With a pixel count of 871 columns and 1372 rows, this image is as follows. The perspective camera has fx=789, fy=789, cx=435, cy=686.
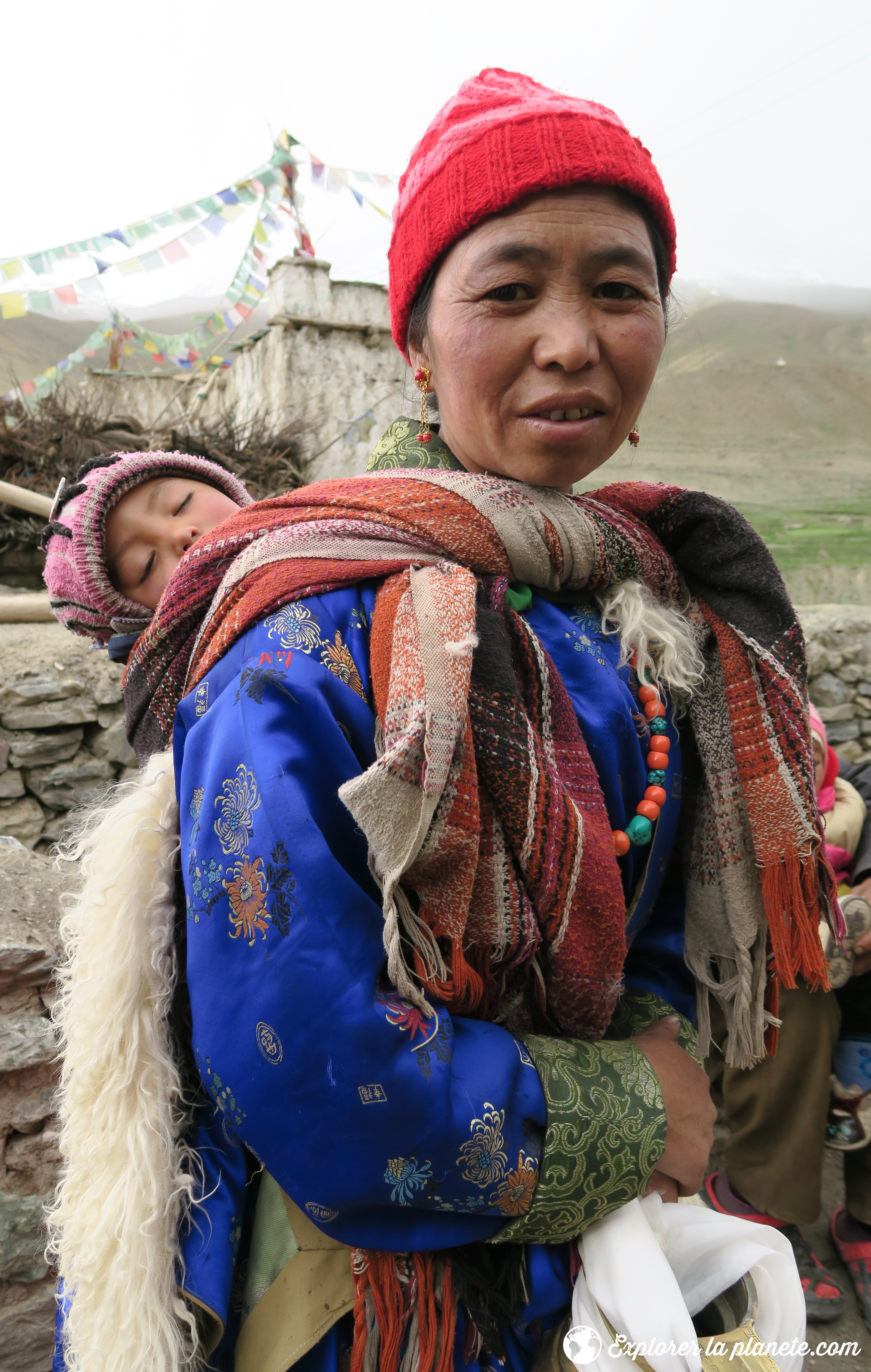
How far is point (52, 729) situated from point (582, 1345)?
3969 mm

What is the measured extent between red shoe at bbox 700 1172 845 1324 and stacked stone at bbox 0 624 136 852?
332cm

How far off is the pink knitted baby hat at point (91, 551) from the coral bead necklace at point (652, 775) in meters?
1.39

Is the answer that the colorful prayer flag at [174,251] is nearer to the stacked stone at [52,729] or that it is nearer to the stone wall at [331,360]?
the stone wall at [331,360]

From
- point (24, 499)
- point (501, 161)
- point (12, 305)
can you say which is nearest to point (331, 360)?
point (12, 305)

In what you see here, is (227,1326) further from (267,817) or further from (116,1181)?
(267,817)

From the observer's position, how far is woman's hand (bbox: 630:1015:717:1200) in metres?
0.94

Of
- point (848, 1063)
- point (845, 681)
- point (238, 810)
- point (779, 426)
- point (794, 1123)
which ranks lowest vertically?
point (794, 1123)

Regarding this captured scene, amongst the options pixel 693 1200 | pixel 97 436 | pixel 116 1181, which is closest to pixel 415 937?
pixel 116 1181

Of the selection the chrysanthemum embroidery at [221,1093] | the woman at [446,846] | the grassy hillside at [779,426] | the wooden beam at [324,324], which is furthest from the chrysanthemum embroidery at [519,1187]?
the grassy hillside at [779,426]

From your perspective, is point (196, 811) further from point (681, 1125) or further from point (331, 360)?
point (331, 360)

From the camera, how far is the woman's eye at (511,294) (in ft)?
3.33

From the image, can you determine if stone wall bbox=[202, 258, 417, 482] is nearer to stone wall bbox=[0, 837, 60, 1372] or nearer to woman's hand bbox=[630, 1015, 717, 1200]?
stone wall bbox=[0, 837, 60, 1372]

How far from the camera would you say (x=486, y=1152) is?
782 mm

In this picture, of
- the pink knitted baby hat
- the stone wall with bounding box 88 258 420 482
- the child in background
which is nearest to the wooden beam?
the stone wall with bounding box 88 258 420 482
